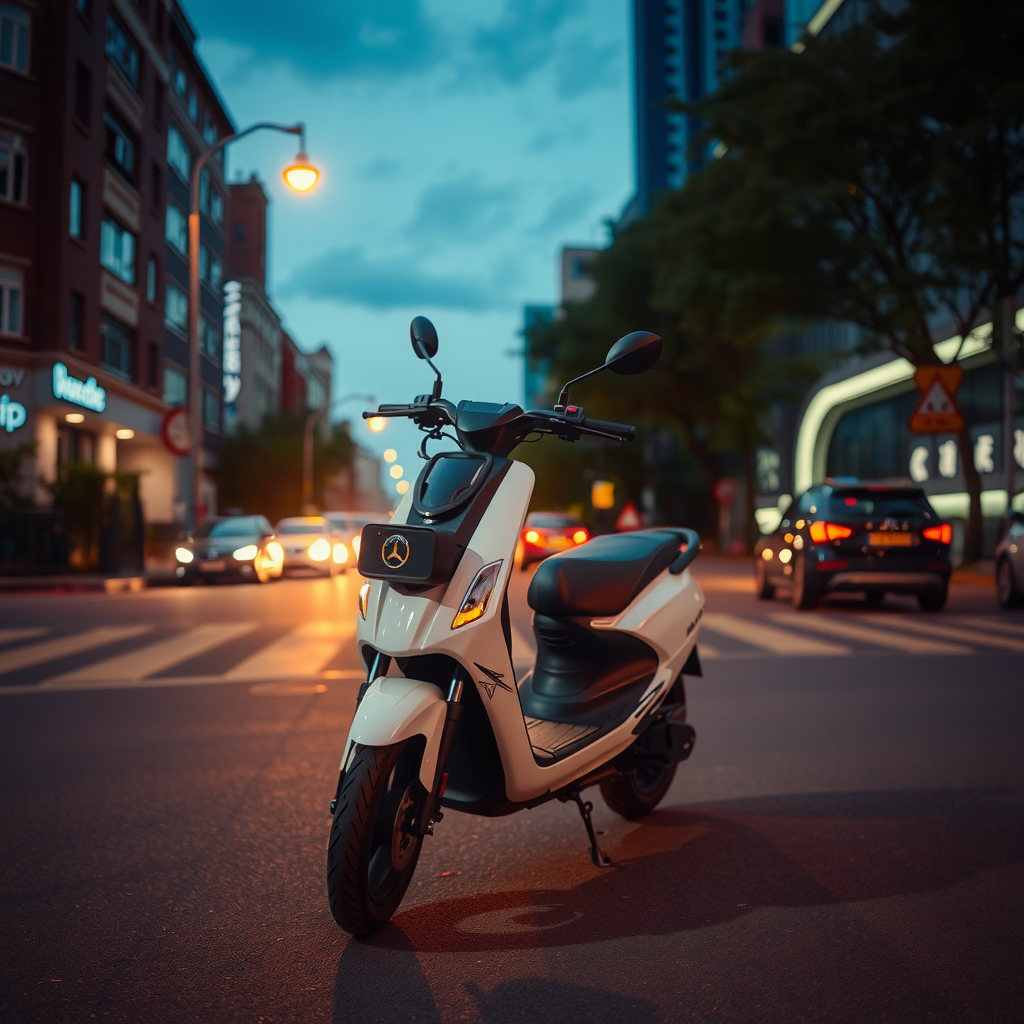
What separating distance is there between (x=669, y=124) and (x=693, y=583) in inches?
5123

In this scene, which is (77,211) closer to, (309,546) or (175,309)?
(175,309)

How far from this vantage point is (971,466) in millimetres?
22266

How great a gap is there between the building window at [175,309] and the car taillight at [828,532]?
2941cm

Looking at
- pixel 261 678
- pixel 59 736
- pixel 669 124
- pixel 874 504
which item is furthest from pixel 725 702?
pixel 669 124

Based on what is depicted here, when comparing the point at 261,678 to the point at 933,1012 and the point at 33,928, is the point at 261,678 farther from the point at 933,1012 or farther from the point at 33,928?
the point at 933,1012

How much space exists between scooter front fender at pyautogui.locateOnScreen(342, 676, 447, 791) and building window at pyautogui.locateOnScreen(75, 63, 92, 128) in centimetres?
2980

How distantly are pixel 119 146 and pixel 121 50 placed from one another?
2.76m

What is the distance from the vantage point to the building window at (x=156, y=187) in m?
36.4

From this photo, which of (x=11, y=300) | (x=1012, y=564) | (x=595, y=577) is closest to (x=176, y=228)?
(x=11, y=300)

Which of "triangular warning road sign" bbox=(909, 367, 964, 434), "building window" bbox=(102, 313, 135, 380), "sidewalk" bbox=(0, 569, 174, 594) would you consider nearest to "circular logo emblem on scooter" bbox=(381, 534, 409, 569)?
"triangular warning road sign" bbox=(909, 367, 964, 434)

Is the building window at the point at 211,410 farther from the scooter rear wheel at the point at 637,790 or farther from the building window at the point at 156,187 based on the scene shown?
the scooter rear wheel at the point at 637,790

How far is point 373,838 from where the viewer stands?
3197mm

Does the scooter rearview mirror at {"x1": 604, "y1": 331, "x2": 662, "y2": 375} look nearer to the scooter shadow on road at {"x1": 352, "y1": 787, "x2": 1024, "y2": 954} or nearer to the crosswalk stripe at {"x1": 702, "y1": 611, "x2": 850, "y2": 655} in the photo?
the scooter shadow on road at {"x1": 352, "y1": 787, "x2": 1024, "y2": 954}

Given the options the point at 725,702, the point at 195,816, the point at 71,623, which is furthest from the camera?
the point at 71,623
